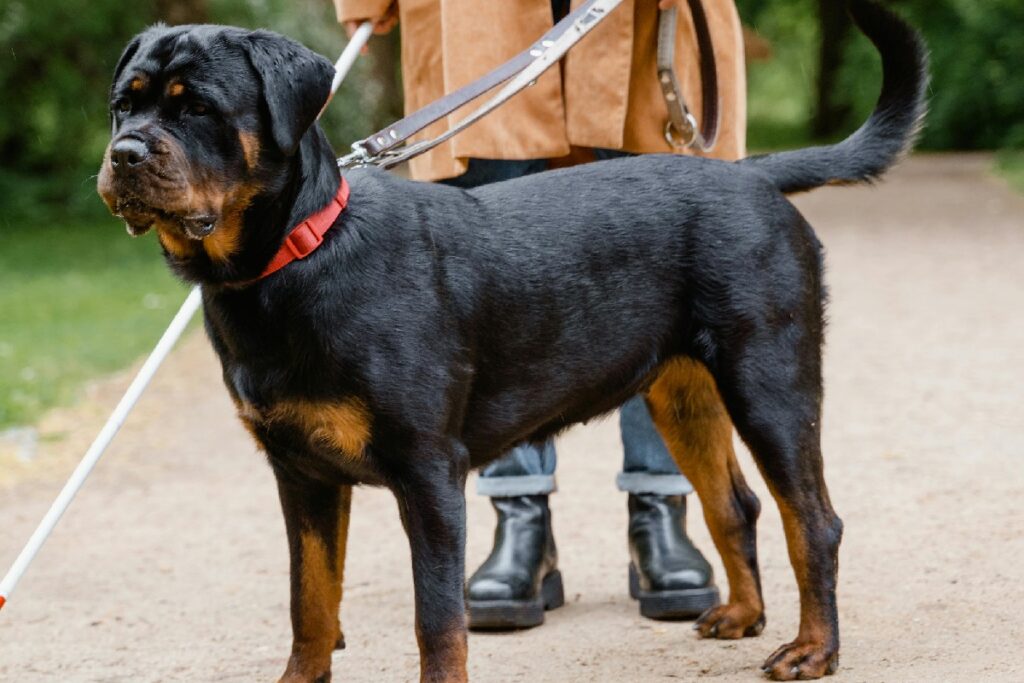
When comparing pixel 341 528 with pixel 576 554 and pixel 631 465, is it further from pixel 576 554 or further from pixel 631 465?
pixel 576 554

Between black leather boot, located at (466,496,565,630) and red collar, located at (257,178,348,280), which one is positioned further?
black leather boot, located at (466,496,565,630)

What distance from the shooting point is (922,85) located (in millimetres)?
4559

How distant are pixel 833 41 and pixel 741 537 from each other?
106ft

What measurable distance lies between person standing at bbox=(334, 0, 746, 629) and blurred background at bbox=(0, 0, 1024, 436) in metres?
2.35

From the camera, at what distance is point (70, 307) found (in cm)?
1312

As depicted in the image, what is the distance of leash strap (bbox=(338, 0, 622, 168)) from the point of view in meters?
4.26

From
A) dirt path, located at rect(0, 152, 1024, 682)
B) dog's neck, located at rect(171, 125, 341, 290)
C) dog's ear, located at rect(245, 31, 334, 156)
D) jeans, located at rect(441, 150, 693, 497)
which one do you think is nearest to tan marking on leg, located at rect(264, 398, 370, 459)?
dog's neck, located at rect(171, 125, 341, 290)

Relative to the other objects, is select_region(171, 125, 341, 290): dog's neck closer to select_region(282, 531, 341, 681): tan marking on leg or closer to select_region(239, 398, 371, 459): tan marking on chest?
select_region(239, 398, 371, 459): tan marking on chest

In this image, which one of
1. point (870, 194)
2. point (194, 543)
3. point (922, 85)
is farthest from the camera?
point (870, 194)

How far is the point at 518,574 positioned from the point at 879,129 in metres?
1.82

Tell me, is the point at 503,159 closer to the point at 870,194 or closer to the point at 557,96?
the point at 557,96

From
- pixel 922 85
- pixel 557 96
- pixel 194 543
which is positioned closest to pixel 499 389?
pixel 557 96

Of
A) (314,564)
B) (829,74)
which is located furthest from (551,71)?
(829,74)

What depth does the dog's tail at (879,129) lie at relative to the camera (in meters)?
4.45
